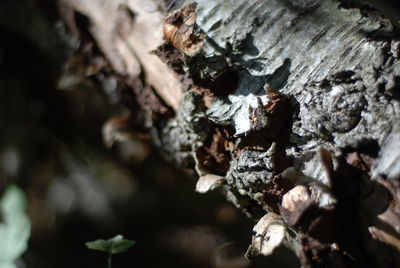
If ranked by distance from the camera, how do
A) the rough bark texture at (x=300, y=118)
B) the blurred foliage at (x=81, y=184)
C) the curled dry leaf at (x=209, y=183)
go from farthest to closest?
the blurred foliage at (x=81, y=184) → the curled dry leaf at (x=209, y=183) → the rough bark texture at (x=300, y=118)

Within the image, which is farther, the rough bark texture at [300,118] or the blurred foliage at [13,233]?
the blurred foliage at [13,233]

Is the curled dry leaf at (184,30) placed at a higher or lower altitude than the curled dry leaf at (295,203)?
higher

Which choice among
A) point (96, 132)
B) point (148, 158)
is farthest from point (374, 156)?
point (96, 132)

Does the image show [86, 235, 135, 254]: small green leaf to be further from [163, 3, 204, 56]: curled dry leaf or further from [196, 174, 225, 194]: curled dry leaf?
[163, 3, 204, 56]: curled dry leaf

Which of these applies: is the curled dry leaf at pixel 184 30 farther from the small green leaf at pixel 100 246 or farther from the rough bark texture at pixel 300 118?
the small green leaf at pixel 100 246

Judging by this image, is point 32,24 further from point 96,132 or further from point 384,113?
point 384,113

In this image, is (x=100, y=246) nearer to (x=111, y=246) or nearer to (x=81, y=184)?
(x=111, y=246)

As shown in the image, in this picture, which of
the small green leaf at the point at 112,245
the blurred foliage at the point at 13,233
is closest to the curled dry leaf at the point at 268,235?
the small green leaf at the point at 112,245
